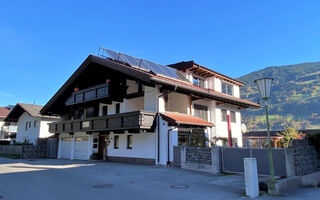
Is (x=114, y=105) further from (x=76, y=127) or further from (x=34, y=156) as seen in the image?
(x=34, y=156)

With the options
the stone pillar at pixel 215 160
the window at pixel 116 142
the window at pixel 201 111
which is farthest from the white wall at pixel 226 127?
the stone pillar at pixel 215 160

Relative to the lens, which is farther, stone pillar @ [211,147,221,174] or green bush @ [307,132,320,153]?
stone pillar @ [211,147,221,174]

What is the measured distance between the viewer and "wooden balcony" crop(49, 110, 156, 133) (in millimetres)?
16484

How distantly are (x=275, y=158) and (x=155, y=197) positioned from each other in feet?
20.1

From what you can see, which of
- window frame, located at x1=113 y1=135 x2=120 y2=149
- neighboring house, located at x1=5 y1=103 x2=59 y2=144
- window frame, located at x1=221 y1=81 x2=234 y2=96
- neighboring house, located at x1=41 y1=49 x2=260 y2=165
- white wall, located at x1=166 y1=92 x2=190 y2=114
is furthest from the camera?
neighboring house, located at x1=5 y1=103 x2=59 y2=144

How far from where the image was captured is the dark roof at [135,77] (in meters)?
16.5

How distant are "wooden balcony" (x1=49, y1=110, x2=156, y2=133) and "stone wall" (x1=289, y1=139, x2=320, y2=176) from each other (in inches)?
361

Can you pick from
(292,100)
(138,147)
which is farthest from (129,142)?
(292,100)

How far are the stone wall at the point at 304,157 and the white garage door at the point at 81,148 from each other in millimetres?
18903

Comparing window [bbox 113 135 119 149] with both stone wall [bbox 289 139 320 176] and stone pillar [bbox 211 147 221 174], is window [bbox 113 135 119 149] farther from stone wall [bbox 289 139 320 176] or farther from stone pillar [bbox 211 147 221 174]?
stone wall [bbox 289 139 320 176]

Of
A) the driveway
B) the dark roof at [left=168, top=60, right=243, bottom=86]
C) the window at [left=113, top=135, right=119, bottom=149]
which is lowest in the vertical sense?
the driveway

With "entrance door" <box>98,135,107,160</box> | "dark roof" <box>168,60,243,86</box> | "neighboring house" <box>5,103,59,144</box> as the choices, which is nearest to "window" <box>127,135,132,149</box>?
"entrance door" <box>98,135,107,160</box>

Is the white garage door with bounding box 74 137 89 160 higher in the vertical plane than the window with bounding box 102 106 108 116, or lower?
lower

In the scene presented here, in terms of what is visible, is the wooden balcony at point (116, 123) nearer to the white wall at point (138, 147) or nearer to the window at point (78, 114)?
the white wall at point (138, 147)
